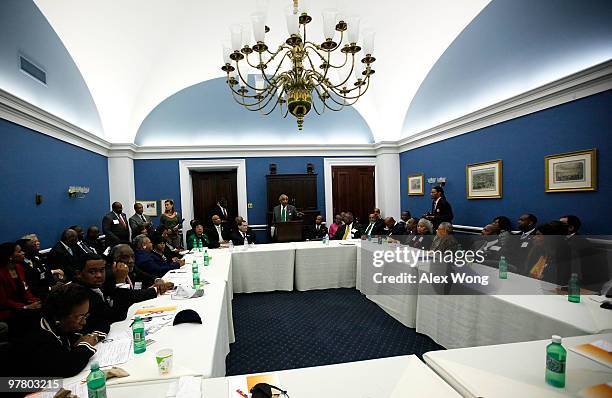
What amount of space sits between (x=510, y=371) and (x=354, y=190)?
24.6 feet

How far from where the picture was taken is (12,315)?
2738 millimetres

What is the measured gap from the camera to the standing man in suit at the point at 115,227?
5695 mm

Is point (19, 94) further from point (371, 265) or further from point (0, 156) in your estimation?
point (371, 265)

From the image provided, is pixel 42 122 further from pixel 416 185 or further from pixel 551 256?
pixel 416 185

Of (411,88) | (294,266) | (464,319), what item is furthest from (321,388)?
(411,88)

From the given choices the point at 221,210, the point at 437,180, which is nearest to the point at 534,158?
the point at 437,180

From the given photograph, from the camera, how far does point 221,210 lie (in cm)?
762

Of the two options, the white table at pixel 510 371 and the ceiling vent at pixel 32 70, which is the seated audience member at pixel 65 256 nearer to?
the ceiling vent at pixel 32 70

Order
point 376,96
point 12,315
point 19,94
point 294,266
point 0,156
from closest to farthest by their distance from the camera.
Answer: point 12,315 → point 0,156 → point 19,94 → point 294,266 → point 376,96

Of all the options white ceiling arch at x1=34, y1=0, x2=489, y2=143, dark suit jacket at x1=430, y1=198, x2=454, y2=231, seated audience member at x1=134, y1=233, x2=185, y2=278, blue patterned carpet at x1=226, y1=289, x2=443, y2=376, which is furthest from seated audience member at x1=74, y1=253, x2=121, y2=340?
dark suit jacket at x1=430, y1=198, x2=454, y2=231

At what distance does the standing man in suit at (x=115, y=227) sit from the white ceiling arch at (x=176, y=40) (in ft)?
7.32

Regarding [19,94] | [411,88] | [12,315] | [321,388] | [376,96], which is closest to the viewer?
[321,388]

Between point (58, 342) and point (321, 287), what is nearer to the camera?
point (58, 342)

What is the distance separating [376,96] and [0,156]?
7456 mm
